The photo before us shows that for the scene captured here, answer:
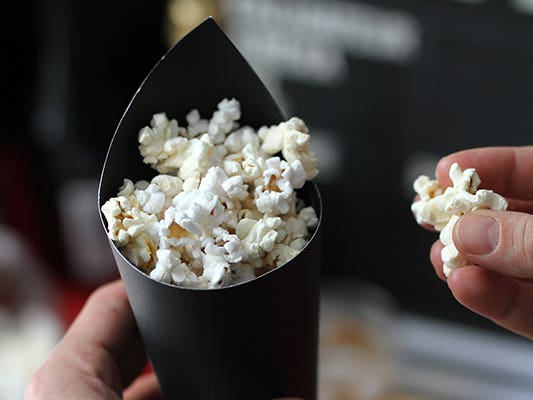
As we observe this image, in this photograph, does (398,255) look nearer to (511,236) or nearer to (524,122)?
(524,122)

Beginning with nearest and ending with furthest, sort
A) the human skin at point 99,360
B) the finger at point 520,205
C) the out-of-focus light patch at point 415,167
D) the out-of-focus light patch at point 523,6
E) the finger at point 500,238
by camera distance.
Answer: the finger at point 500,238
the human skin at point 99,360
the finger at point 520,205
the out-of-focus light patch at point 523,6
the out-of-focus light patch at point 415,167

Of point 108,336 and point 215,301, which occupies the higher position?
point 215,301

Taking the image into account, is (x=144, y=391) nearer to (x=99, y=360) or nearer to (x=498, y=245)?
(x=99, y=360)

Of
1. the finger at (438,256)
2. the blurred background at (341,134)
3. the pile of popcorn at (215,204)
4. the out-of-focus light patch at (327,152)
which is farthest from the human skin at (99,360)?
the out-of-focus light patch at (327,152)

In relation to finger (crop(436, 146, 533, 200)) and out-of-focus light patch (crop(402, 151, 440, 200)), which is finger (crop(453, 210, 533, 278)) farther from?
out-of-focus light patch (crop(402, 151, 440, 200))

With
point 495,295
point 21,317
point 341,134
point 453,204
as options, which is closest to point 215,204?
point 453,204

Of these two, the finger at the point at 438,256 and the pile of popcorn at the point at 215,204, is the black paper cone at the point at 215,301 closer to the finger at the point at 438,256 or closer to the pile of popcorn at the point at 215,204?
the pile of popcorn at the point at 215,204

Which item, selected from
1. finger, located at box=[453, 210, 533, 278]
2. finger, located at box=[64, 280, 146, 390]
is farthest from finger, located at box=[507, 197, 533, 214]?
finger, located at box=[64, 280, 146, 390]

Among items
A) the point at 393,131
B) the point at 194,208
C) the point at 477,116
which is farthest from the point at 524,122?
the point at 194,208
